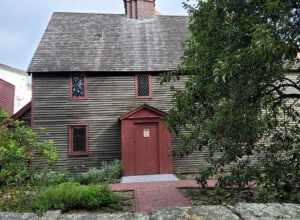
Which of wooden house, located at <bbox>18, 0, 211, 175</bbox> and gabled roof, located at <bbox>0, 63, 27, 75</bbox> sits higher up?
gabled roof, located at <bbox>0, 63, 27, 75</bbox>

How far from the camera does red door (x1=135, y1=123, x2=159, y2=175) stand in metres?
14.1

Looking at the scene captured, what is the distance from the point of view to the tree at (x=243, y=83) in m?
5.34

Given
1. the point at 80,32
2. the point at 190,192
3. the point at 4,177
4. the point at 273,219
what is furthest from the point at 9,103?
the point at 273,219

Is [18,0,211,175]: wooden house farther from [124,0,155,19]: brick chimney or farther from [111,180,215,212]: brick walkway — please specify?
[111,180,215,212]: brick walkway

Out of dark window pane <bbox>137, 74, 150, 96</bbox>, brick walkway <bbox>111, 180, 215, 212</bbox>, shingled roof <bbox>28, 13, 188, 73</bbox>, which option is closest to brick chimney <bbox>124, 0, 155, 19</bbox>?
shingled roof <bbox>28, 13, 188, 73</bbox>

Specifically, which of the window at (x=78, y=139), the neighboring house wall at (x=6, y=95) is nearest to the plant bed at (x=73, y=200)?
the window at (x=78, y=139)

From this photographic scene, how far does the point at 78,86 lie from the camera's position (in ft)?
49.2

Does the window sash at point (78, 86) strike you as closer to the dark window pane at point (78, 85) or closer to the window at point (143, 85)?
the dark window pane at point (78, 85)

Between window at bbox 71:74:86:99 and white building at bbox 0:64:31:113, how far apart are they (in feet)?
49.5

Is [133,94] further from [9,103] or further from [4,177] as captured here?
[9,103]

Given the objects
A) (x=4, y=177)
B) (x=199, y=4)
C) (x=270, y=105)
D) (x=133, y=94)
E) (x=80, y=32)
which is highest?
(x=80, y=32)

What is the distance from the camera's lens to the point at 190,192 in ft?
29.6

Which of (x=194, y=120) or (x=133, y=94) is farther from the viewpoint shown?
(x=133, y=94)

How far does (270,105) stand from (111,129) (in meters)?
8.66
